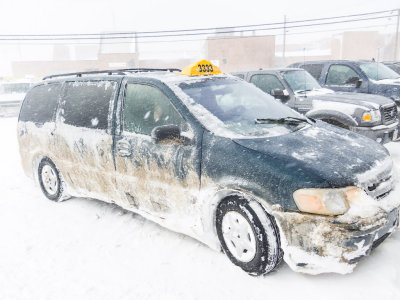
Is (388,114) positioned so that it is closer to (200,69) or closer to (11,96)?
(200,69)

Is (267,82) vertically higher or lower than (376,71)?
lower

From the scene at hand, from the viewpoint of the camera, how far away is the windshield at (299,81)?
725cm

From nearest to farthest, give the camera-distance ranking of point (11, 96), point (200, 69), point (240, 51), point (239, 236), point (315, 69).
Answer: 1. point (239, 236)
2. point (200, 69)
3. point (315, 69)
4. point (11, 96)
5. point (240, 51)

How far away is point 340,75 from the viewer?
27.5 ft

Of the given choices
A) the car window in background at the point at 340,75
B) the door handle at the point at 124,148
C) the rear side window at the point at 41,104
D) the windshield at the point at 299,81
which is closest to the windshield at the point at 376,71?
the car window in background at the point at 340,75

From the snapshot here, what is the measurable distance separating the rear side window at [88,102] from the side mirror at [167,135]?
Answer: 1.00 metres

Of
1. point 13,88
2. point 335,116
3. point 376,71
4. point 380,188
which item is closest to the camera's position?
point 380,188

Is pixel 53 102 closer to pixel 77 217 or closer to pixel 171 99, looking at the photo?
pixel 77 217

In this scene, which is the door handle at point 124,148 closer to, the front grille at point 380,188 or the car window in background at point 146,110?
the car window in background at point 146,110

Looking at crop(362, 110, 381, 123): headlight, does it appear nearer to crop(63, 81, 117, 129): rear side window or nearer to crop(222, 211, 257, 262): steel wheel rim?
crop(222, 211, 257, 262): steel wheel rim

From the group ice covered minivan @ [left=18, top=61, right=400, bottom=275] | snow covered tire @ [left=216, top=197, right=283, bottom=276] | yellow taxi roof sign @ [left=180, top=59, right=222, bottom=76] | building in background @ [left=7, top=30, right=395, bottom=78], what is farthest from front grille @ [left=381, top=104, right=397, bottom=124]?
building in background @ [left=7, top=30, right=395, bottom=78]

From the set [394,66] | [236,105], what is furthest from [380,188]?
[394,66]

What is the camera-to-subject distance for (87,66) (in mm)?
47281

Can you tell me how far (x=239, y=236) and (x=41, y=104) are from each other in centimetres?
346
